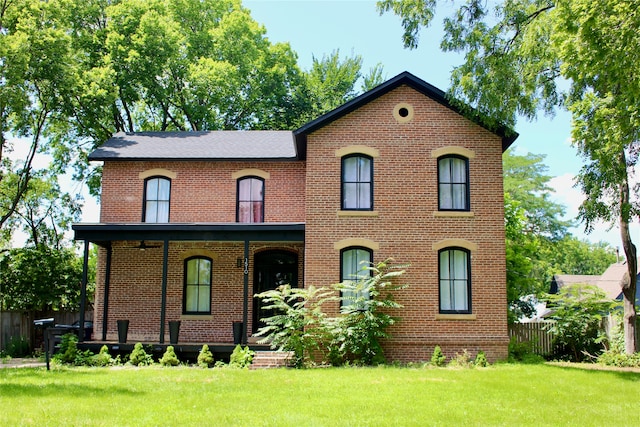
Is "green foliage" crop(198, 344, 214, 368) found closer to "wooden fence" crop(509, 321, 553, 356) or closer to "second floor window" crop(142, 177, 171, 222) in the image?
"second floor window" crop(142, 177, 171, 222)

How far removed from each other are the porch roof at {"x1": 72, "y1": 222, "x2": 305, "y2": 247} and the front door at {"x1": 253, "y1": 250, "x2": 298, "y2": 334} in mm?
2460

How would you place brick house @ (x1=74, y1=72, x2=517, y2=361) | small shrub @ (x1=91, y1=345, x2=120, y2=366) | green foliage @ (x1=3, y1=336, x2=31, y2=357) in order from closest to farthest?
small shrub @ (x1=91, y1=345, x2=120, y2=366)
brick house @ (x1=74, y1=72, x2=517, y2=361)
green foliage @ (x1=3, y1=336, x2=31, y2=357)

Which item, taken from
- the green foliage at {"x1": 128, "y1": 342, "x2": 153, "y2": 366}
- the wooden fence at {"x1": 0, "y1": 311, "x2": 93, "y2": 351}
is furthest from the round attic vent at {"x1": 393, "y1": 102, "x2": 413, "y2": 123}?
the wooden fence at {"x1": 0, "y1": 311, "x2": 93, "y2": 351}

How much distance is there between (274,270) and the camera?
2103cm

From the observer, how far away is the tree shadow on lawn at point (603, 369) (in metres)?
15.3

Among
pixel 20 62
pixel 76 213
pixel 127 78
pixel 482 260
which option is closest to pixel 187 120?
pixel 127 78

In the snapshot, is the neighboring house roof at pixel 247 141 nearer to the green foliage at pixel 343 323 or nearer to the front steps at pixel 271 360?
the green foliage at pixel 343 323

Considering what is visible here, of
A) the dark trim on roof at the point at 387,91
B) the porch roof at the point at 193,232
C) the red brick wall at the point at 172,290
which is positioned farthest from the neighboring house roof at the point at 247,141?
the red brick wall at the point at 172,290

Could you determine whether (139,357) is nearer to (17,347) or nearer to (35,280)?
(17,347)

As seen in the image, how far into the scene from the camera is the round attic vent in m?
18.9

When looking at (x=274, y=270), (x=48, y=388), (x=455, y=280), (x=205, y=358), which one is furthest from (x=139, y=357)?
(x=455, y=280)

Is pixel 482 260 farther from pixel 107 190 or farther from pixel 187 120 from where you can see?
pixel 187 120

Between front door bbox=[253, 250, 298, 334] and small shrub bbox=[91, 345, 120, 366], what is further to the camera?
front door bbox=[253, 250, 298, 334]

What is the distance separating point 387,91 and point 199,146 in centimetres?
679
